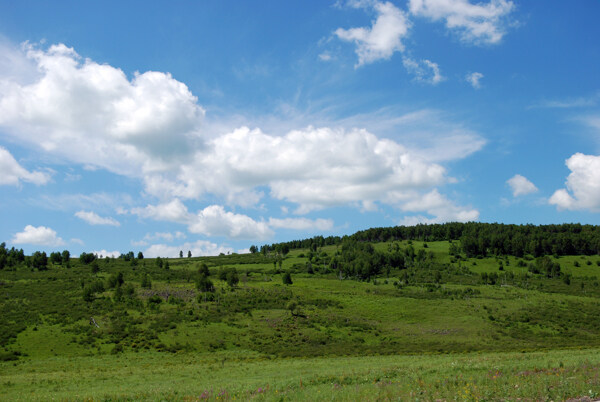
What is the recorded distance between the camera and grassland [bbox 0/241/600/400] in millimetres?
19109

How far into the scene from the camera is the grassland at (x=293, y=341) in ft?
62.7

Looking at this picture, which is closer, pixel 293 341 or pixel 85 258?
pixel 293 341

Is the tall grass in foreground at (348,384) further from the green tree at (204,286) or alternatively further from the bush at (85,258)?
the bush at (85,258)

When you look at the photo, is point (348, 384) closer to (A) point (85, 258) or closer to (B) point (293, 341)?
(B) point (293, 341)

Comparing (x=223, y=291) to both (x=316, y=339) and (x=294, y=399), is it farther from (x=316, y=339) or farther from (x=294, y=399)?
(x=294, y=399)

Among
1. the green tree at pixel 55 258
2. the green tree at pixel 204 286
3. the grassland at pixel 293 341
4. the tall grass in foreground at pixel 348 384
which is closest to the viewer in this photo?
the tall grass in foreground at pixel 348 384

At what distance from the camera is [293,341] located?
64250 millimetres

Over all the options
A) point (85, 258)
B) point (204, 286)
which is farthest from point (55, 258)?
point (204, 286)

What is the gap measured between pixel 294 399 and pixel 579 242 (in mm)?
226153

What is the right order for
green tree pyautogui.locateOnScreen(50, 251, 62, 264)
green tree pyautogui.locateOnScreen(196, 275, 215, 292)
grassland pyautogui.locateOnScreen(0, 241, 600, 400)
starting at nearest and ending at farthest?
1. grassland pyautogui.locateOnScreen(0, 241, 600, 400)
2. green tree pyautogui.locateOnScreen(196, 275, 215, 292)
3. green tree pyautogui.locateOnScreen(50, 251, 62, 264)

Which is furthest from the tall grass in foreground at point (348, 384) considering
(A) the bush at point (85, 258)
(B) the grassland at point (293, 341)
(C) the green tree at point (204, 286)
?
(A) the bush at point (85, 258)

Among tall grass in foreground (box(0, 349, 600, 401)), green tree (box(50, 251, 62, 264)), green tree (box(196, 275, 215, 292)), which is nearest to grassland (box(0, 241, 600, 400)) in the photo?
tall grass in foreground (box(0, 349, 600, 401))

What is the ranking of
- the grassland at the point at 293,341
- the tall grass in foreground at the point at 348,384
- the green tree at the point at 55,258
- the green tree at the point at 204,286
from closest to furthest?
1. the tall grass in foreground at the point at 348,384
2. the grassland at the point at 293,341
3. the green tree at the point at 204,286
4. the green tree at the point at 55,258

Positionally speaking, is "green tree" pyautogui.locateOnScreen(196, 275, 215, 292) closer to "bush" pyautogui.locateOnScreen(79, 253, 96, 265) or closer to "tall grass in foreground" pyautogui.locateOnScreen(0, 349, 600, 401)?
"tall grass in foreground" pyautogui.locateOnScreen(0, 349, 600, 401)
